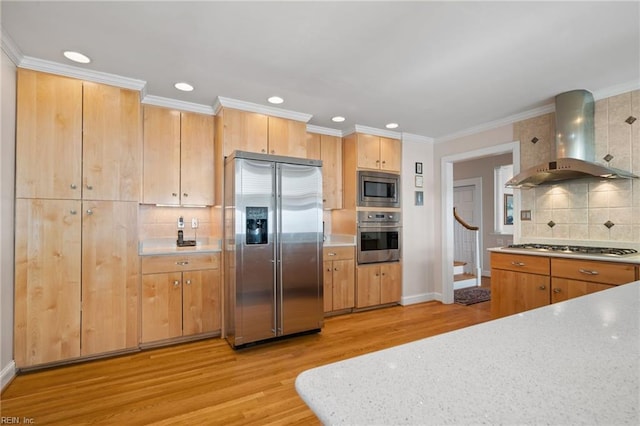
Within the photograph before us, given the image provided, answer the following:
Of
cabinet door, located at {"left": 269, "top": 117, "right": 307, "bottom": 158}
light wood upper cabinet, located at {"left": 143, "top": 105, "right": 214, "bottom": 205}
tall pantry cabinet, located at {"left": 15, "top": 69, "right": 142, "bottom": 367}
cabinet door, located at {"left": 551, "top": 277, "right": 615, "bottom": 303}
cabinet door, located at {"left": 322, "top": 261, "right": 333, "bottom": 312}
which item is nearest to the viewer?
tall pantry cabinet, located at {"left": 15, "top": 69, "right": 142, "bottom": 367}

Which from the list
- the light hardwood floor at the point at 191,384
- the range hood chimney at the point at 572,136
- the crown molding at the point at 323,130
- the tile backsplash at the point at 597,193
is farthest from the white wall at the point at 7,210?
the tile backsplash at the point at 597,193

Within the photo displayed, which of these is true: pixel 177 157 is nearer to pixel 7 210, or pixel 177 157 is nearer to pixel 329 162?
pixel 7 210

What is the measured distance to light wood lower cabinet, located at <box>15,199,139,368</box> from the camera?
2.43 meters

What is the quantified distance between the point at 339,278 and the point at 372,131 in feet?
6.69

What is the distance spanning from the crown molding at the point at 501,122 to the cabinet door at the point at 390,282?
200cm

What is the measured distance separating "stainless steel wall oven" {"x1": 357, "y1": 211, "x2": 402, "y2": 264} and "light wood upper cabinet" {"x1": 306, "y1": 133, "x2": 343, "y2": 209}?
17.5 inches

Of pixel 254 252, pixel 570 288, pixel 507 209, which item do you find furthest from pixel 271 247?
pixel 507 209

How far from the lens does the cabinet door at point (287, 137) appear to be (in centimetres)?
353

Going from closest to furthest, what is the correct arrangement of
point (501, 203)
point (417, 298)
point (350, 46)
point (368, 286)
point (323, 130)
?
point (350, 46) → point (368, 286) → point (323, 130) → point (417, 298) → point (501, 203)

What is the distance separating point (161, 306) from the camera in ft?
9.70

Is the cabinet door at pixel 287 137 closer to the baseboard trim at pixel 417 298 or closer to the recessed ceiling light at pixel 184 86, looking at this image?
the recessed ceiling light at pixel 184 86

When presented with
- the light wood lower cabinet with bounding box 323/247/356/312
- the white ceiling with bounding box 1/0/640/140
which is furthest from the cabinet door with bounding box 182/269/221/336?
the white ceiling with bounding box 1/0/640/140

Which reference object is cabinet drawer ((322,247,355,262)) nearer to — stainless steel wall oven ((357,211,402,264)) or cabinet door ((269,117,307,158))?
stainless steel wall oven ((357,211,402,264))

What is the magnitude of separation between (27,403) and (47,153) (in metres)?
1.83
